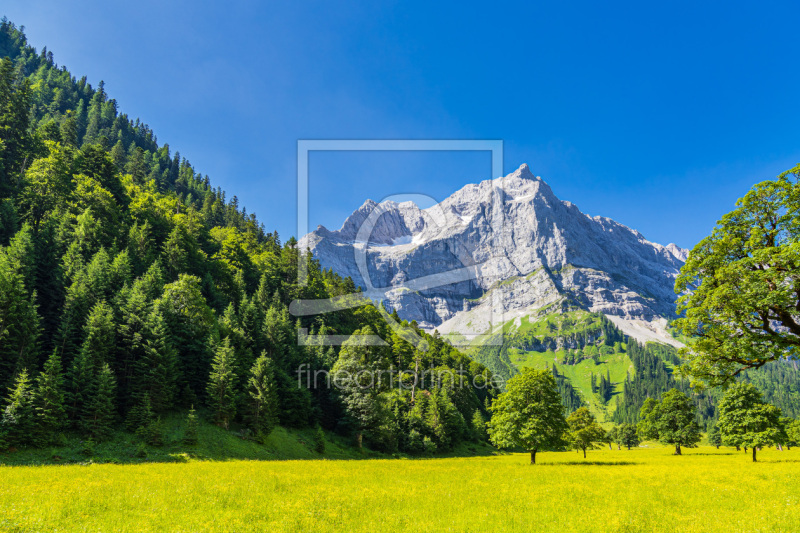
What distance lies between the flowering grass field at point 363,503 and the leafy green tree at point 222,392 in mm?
23840

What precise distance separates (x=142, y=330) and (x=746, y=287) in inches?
2273

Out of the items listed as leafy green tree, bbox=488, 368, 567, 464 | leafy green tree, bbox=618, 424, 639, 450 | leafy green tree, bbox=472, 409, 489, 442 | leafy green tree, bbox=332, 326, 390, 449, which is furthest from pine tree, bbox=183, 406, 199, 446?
leafy green tree, bbox=618, 424, 639, 450

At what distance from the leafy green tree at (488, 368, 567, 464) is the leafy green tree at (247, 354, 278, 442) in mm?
30325

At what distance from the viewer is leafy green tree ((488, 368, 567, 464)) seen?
155 ft

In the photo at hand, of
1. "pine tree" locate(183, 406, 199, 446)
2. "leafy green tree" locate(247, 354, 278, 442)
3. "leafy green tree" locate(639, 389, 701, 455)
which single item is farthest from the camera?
"leafy green tree" locate(639, 389, 701, 455)

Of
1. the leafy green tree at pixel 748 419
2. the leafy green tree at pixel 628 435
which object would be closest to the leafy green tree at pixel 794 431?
the leafy green tree at pixel 628 435

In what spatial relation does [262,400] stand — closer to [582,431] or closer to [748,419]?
[748,419]

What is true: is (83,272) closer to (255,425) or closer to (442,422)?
(255,425)

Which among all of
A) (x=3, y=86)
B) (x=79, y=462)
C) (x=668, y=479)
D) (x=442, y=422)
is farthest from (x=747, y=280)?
(x=3, y=86)

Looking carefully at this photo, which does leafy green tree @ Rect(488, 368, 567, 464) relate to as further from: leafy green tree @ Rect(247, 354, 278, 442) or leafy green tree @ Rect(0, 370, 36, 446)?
leafy green tree @ Rect(0, 370, 36, 446)

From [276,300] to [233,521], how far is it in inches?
2898

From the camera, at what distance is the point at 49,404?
34.9 metres

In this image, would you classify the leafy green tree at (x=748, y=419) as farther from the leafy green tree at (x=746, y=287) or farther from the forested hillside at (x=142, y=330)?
the leafy green tree at (x=746, y=287)

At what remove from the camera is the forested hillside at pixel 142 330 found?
39.1m
